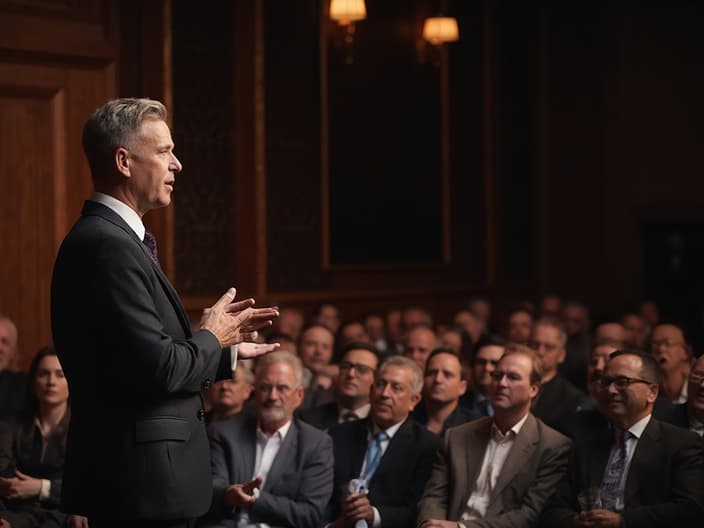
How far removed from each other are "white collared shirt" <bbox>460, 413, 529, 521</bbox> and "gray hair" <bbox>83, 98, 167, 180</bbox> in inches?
110

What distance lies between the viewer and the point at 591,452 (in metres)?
4.80

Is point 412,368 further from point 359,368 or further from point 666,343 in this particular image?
point 666,343

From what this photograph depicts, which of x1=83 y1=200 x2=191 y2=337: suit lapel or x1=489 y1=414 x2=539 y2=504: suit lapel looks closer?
x1=83 y1=200 x2=191 y2=337: suit lapel

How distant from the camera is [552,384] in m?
6.59

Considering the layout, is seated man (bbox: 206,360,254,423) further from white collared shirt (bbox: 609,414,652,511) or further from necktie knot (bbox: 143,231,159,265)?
necktie knot (bbox: 143,231,159,265)

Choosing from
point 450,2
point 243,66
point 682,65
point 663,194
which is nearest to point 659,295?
point 663,194

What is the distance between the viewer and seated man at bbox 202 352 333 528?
5098 mm

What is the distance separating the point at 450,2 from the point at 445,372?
21.3 feet

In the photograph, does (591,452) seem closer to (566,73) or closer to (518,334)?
(518,334)

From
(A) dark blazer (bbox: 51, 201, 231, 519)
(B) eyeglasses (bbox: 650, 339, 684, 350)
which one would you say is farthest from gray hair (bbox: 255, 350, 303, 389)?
(A) dark blazer (bbox: 51, 201, 231, 519)

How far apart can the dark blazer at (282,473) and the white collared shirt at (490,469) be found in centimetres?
71

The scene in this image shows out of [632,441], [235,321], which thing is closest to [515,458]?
[632,441]

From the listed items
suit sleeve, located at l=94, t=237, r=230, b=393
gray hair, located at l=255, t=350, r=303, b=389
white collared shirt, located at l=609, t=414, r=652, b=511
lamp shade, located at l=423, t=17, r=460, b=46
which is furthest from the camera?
lamp shade, located at l=423, t=17, r=460, b=46

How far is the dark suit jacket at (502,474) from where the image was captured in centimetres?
484
